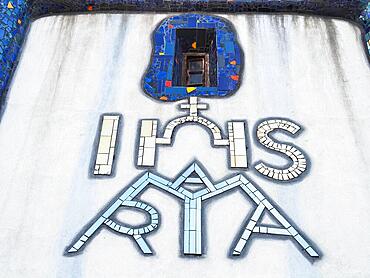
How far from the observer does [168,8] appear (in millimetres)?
7301

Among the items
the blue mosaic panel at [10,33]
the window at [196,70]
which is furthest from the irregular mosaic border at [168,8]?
the window at [196,70]

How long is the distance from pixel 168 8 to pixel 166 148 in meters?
2.55

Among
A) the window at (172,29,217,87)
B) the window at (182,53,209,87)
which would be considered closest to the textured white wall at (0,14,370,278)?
the window at (172,29,217,87)

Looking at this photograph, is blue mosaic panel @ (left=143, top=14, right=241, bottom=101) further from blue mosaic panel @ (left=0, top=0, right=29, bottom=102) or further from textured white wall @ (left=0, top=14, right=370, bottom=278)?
blue mosaic panel @ (left=0, top=0, right=29, bottom=102)

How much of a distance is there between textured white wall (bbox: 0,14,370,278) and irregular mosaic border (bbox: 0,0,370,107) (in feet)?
0.50

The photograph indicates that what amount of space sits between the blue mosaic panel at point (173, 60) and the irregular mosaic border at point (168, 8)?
0.20 m

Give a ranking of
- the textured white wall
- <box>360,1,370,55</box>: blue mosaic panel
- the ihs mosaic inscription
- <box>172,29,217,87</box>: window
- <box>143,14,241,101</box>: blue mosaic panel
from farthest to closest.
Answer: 1. <box>172,29,217,87</box>: window
2. <box>360,1,370,55</box>: blue mosaic panel
3. <box>143,14,241,101</box>: blue mosaic panel
4. the ihs mosaic inscription
5. the textured white wall

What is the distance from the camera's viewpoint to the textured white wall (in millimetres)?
4699

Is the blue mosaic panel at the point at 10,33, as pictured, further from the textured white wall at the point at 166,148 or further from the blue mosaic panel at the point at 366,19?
the blue mosaic panel at the point at 366,19

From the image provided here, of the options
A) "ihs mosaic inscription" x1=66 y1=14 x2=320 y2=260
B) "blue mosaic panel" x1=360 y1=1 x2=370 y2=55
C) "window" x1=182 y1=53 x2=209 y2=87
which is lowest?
"ihs mosaic inscription" x1=66 y1=14 x2=320 y2=260

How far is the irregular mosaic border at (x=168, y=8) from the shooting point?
22.4 ft

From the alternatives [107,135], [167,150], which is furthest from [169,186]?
[107,135]

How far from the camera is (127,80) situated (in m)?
6.30

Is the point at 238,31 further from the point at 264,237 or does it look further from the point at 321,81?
the point at 264,237
